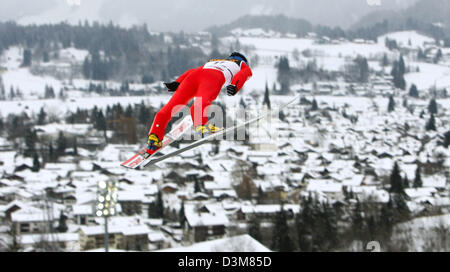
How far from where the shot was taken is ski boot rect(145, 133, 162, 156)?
330 cm

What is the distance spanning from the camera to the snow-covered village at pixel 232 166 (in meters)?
23.7

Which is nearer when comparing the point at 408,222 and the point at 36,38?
the point at 408,222

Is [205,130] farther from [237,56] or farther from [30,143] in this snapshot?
[30,143]

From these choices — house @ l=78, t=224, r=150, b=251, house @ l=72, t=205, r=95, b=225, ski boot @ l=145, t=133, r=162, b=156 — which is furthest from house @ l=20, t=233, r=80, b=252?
ski boot @ l=145, t=133, r=162, b=156

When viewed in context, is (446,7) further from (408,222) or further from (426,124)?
(408,222)

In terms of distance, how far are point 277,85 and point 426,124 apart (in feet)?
102

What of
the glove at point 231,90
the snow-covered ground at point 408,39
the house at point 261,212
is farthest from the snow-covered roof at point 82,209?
the snow-covered ground at point 408,39

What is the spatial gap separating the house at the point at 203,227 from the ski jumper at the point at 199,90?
21.7 meters

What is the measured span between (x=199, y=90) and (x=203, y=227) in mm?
22045

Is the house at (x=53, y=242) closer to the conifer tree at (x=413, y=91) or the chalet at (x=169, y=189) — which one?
the chalet at (x=169, y=189)

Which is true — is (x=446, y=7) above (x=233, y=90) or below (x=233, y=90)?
above

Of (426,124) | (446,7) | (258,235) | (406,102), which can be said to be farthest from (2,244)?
(446,7)

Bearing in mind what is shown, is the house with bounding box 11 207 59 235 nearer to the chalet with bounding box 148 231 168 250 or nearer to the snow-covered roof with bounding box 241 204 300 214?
the chalet with bounding box 148 231 168 250
